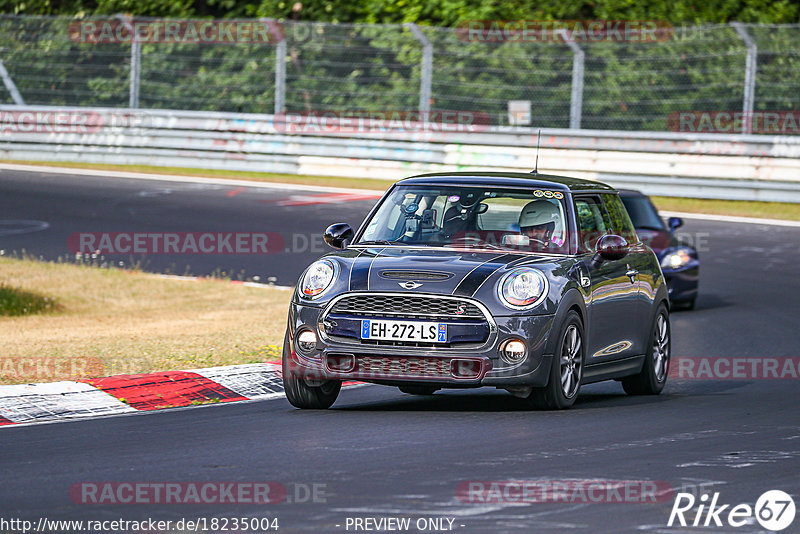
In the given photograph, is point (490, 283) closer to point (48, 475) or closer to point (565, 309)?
point (565, 309)

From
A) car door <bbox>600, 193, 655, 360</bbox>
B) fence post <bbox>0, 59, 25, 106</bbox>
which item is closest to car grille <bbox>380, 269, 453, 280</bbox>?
car door <bbox>600, 193, 655, 360</bbox>

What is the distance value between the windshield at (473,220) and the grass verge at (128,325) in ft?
7.37

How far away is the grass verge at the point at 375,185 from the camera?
76.0 ft

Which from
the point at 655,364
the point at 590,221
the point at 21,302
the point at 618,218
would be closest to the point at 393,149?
the point at 21,302

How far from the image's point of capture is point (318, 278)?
8.69 m

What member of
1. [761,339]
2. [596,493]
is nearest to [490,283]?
[596,493]

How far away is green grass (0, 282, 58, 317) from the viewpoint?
14.7m

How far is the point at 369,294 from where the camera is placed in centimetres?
842

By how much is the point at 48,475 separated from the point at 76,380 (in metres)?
3.29

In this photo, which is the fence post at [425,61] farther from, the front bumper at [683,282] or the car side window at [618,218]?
the car side window at [618,218]

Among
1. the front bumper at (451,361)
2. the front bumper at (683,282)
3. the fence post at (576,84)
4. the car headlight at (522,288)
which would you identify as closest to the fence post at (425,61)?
the fence post at (576,84)

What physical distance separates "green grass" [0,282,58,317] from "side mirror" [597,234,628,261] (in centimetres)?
739

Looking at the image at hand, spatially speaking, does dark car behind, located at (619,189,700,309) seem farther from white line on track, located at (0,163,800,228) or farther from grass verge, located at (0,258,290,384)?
white line on track, located at (0,163,800,228)

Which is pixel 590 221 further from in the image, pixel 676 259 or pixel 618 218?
pixel 676 259
